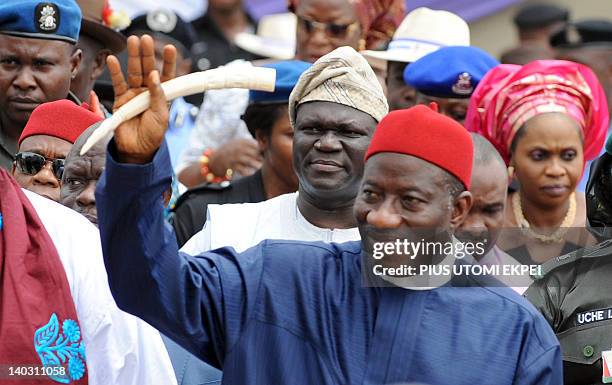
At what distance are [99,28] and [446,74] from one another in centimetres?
176

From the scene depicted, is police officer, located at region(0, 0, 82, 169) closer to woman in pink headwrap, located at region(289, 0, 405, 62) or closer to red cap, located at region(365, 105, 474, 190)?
woman in pink headwrap, located at region(289, 0, 405, 62)

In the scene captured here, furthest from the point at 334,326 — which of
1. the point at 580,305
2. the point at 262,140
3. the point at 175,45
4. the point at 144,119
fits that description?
the point at 175,45

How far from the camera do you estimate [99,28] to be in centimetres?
769

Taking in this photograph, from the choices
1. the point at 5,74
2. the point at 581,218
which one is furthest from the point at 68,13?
the point at 581,218

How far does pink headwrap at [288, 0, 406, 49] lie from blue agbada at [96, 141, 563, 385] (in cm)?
397

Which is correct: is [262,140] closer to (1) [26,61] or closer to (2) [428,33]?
(1) [26,61]

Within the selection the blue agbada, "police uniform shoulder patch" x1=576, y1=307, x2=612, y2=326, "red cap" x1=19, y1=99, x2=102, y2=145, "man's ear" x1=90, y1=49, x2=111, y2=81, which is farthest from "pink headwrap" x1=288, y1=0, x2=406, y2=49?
the blue agbada

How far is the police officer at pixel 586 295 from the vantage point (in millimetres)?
5469

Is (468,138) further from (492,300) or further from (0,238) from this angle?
(0,238)

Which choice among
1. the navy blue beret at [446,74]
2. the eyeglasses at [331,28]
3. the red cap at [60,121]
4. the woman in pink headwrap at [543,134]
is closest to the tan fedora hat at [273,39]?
the eyeglasses at [331,28]

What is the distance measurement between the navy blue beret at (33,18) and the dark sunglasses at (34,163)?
841 mm

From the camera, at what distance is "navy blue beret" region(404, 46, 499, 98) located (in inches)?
293

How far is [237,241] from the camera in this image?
19.6ft

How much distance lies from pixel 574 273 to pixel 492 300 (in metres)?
0.97
